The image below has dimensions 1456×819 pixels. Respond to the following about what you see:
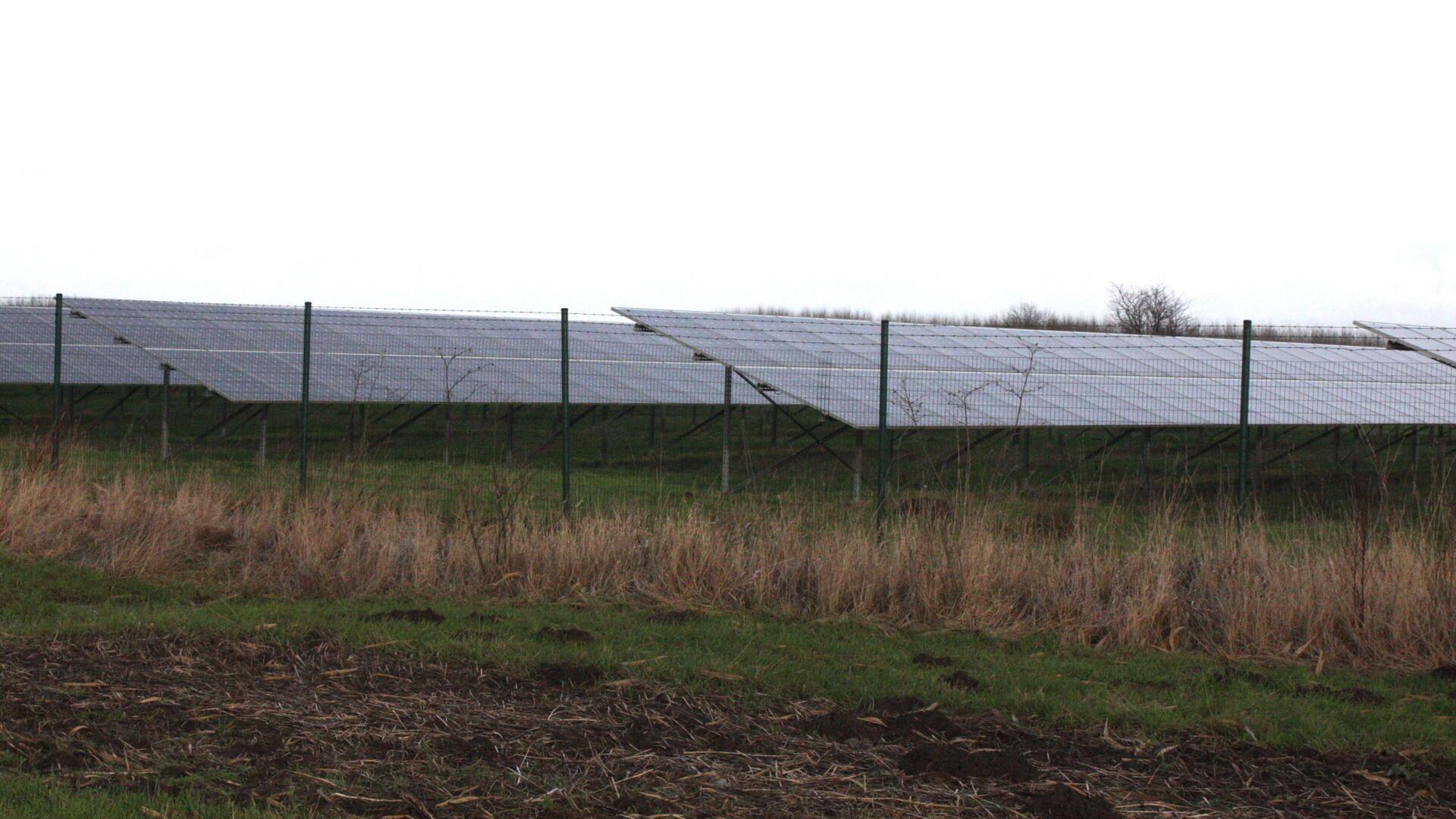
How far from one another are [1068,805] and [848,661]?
218 centimetres

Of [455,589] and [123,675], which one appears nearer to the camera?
[123,675]

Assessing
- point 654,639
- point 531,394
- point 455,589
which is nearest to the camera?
point 654,639

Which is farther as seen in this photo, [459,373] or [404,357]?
[404,357]

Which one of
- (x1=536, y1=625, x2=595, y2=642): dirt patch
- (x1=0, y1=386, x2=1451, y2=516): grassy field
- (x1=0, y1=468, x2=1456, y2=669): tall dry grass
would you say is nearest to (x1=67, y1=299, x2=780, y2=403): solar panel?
(x1=0, y1=386, x2=1451, y2=516): grassy field

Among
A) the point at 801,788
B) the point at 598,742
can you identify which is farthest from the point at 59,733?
the point at 801,788

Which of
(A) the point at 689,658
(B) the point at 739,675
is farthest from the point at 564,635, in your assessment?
(B) the point at 739,675

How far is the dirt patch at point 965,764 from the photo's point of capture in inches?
184

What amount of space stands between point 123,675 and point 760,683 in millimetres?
2892

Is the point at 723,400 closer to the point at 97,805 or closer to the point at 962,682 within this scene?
the point at 962,682

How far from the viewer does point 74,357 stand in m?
21.8

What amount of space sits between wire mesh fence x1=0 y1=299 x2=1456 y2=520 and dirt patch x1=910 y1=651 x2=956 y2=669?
Result: 325 cm

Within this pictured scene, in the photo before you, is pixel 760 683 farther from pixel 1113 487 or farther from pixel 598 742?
pixel 1113 487

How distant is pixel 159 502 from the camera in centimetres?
1002

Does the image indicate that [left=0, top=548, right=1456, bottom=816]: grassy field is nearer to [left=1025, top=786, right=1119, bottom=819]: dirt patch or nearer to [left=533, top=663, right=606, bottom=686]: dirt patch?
[left=533, top=663, right=606, bottom=686]: dirt patch
